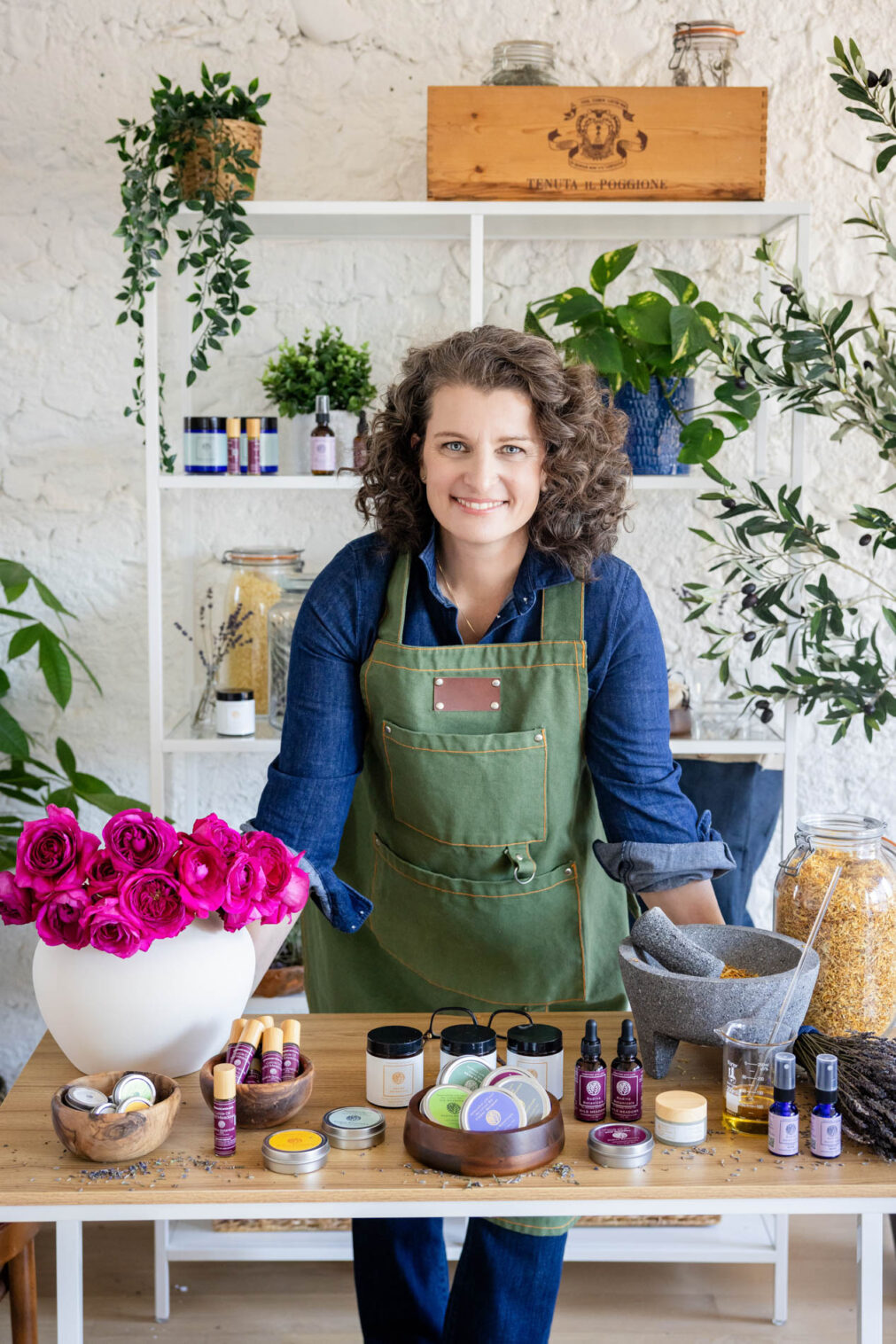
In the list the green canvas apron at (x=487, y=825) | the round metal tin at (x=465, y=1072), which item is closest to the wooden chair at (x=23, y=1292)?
the green canvas apron at (x=487, y=825)

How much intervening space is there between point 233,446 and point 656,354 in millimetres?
813

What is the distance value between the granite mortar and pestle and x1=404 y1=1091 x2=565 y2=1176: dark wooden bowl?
201 millimetres

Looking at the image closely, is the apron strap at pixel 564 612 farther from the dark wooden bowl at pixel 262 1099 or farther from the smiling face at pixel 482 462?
the dark wooden bowl at pixel 262 1099

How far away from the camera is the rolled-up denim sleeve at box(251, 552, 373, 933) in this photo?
1.71 m

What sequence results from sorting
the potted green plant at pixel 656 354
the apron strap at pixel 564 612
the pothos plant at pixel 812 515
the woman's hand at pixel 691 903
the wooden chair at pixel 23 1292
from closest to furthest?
the woman's hand at pixel 691 903 → the apron strap at pixel 564 612 → the wooden chair at pixel 23 1292 → the pothos plant at pixel 812 515 → the potted green plant at pixel 656 354

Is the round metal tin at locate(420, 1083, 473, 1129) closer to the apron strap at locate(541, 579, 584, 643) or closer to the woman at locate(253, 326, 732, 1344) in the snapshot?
the woman at locate(253, 326, 732, 1344)

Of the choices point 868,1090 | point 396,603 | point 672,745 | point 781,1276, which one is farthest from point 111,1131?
point 781,1276

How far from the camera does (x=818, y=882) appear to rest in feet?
4.67

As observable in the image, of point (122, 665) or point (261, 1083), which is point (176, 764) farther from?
point (261, 1083)

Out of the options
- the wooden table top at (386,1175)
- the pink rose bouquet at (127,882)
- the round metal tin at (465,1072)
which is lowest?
the wooden table top at (386,1175)

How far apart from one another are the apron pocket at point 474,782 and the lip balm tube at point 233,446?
879 mm

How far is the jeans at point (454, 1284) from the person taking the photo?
1.50m

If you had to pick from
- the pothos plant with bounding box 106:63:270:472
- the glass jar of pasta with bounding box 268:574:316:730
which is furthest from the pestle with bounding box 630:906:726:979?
the pothos plant with bounding box 106:63:270:472

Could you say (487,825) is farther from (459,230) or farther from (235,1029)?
(459,230)
